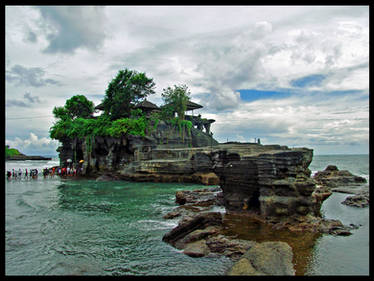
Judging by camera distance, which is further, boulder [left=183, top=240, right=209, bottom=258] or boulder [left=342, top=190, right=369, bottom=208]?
boulder [left=342, top=190, right=369, bottom=208]

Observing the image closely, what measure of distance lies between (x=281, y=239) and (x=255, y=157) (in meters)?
3.92

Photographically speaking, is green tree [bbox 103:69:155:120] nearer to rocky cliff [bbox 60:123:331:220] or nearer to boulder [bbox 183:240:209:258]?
rocky cliff [bbox 60:123:331:220]

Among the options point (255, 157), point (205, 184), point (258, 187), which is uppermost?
point (255, 157)

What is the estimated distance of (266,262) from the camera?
21.0 feet

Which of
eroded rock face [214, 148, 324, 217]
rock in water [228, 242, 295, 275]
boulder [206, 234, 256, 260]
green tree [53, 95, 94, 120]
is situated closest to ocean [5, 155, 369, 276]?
boulder [206, 234, 256, 260]

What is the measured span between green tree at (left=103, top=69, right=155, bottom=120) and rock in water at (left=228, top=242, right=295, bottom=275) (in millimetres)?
34354

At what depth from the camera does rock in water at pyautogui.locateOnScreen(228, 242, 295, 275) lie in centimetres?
607

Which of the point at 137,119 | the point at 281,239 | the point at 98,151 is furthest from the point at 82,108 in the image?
the point at 281,239

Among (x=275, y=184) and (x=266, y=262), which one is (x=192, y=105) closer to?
(x=275, y=184)

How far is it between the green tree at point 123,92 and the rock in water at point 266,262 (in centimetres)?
3435

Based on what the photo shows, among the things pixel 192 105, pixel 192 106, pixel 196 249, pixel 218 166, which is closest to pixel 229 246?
pixel 196 249

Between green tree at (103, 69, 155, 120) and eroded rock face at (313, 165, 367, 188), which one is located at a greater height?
green tree at (103, 69, 155, 120)
